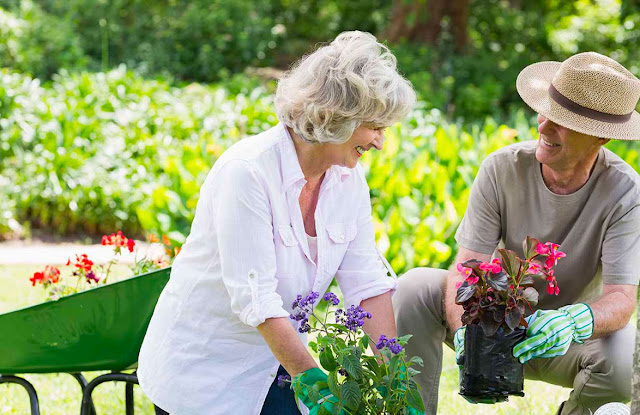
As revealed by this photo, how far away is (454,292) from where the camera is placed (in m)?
2.67

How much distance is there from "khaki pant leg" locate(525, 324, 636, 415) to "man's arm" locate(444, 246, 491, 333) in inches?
11.9

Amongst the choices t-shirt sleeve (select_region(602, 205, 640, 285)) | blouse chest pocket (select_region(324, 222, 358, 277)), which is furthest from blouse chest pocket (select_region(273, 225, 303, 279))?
t-shirt sleeve (select_region(602, 205, 640, 285))

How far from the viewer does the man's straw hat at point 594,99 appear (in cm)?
251

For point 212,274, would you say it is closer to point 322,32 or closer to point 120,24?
point 120,24

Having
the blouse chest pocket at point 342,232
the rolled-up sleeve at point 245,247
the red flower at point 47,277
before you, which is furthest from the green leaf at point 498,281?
the red flower at point 47,277

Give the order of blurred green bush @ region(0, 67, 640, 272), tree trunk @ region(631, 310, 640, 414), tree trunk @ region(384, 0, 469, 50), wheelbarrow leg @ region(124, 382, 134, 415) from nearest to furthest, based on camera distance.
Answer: tree trunk @ region(631, 310, 640, 414) → wheelbarrow leg @ region(124, 382, 134, 415) → blurred green bush @ region(0, 67, 640, 272) → tree trunk @ region(384, 0, 469, 50)

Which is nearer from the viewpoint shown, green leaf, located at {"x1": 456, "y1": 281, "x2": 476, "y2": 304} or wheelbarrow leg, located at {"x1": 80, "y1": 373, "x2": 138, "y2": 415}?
green leaf, located at {"x1": 456, "y1": 281, "x2": 476, "y2": 304}

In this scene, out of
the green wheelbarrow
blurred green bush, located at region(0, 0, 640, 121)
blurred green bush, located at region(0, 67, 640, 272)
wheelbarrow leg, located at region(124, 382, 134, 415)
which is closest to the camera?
the green wheelbarrow

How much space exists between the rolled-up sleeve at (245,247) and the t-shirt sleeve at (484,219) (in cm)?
87

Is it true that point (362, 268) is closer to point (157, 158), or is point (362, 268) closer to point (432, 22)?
point (157, 158)

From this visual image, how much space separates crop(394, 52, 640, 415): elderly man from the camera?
2547mm

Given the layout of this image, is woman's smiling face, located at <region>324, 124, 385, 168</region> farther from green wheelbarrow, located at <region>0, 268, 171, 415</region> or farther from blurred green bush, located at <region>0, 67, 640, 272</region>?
blurred green bush, located at <region>0, 67, 640, 272</region>

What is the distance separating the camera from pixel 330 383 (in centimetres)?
191

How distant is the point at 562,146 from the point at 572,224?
0.29m
